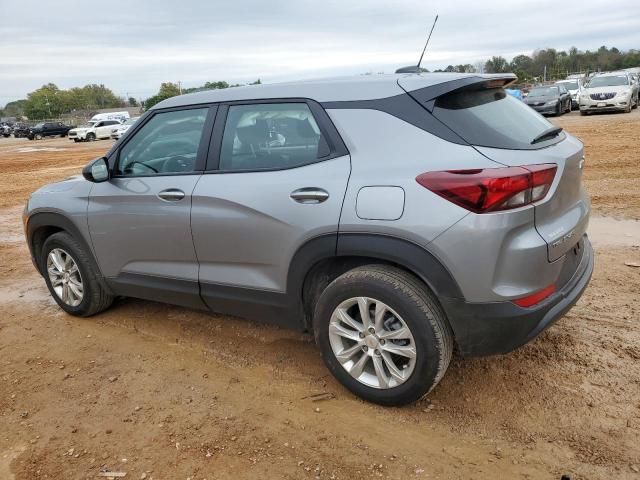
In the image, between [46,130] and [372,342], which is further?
[46,130]

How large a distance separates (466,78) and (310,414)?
209cm

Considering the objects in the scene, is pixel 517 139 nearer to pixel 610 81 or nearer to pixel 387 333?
pixel 387 333

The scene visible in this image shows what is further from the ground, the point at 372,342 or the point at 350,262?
the point at 350,262

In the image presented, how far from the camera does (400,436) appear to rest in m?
2.86

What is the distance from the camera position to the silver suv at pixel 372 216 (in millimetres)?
2666

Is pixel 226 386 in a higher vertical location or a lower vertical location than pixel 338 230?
lower

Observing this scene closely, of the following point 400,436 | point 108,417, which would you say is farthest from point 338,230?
point 108,417

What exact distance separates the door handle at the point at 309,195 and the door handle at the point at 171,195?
0.90 meters

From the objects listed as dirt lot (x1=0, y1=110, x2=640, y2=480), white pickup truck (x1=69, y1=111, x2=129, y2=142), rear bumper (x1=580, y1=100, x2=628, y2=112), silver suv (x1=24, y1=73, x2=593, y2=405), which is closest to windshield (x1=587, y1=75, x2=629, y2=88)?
rear bumper (x1=580, y1=100, x2=628, y2=112)

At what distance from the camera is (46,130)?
153 feet

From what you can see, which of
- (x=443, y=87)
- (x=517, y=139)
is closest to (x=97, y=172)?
(x=443, y=87)

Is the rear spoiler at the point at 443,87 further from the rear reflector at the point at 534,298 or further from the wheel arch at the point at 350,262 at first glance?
the rear reflector at the point at 534,298

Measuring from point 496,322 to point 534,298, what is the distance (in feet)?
0.75

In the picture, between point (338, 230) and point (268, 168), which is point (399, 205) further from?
point (268, 168)
